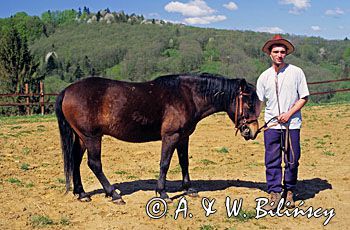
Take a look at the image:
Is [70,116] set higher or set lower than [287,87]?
lower

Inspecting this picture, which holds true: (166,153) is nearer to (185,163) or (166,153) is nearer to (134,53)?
(185,163)

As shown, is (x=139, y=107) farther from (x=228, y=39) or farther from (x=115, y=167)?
(x=228, y=39)

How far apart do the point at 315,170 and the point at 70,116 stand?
4.44 meters

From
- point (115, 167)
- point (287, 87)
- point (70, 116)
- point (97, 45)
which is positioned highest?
point (97, 45)

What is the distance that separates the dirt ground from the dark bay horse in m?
0.50

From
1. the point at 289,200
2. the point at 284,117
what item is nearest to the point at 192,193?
the point at 289,200

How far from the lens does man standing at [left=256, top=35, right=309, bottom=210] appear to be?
4.80m

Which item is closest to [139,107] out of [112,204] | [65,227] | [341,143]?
[112,204]

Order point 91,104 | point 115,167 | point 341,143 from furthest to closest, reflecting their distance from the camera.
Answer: point 341,143 < point 115,167 < point 91,104

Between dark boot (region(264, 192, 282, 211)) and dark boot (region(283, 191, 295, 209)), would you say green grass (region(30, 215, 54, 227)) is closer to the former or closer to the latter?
dark boot (region(264, 192, 282, 211))

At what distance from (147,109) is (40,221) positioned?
75.3 inches

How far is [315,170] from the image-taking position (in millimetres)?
7172

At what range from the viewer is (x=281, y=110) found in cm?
494

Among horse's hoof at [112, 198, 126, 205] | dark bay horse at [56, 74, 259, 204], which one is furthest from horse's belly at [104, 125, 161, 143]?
horse's hoof at [112, 198, 126, 205]
